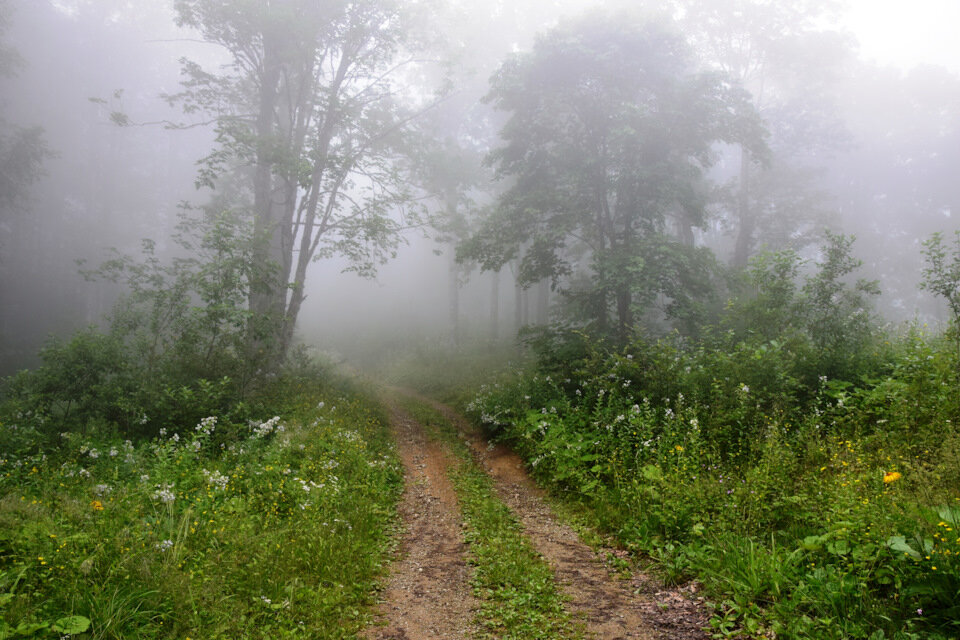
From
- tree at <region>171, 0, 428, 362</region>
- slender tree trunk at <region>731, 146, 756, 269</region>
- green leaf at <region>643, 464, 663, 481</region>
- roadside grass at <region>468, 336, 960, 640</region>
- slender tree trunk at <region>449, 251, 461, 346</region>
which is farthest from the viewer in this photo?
slender tree trunk at <region>449, 251, 461, 346</region>

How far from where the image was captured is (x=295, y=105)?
52.2 feet

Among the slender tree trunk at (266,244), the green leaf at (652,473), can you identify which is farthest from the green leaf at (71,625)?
the slender tree trunk at (266,244)

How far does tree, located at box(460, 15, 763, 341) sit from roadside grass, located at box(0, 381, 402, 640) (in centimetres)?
970

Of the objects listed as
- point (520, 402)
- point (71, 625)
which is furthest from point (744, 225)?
point (71, 625)

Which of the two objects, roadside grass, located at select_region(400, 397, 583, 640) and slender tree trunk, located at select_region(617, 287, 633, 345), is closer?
roadside grass, located at select_region(400, 397, 583, 640)

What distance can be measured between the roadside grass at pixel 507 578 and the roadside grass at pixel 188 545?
3.90 ft

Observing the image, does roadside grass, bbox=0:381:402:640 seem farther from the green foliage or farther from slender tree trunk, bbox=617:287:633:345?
slender tree trunk, bbox=617:287:633:345

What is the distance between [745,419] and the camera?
746 cm

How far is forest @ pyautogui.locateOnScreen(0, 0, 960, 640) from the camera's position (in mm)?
4145

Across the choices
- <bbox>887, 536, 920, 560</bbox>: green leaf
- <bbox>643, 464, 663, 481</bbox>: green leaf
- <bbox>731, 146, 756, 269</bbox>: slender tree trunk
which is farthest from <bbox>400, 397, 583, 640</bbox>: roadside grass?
<bbox>731, 146, 756, 269</bbox>: slender tree trunk

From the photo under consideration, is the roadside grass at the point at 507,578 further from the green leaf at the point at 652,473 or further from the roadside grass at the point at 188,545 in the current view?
the green leaf at the point at 652,473

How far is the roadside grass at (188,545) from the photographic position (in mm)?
3693

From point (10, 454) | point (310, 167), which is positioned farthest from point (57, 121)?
point (10, 454)

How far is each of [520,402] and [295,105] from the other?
12601 millimetres
